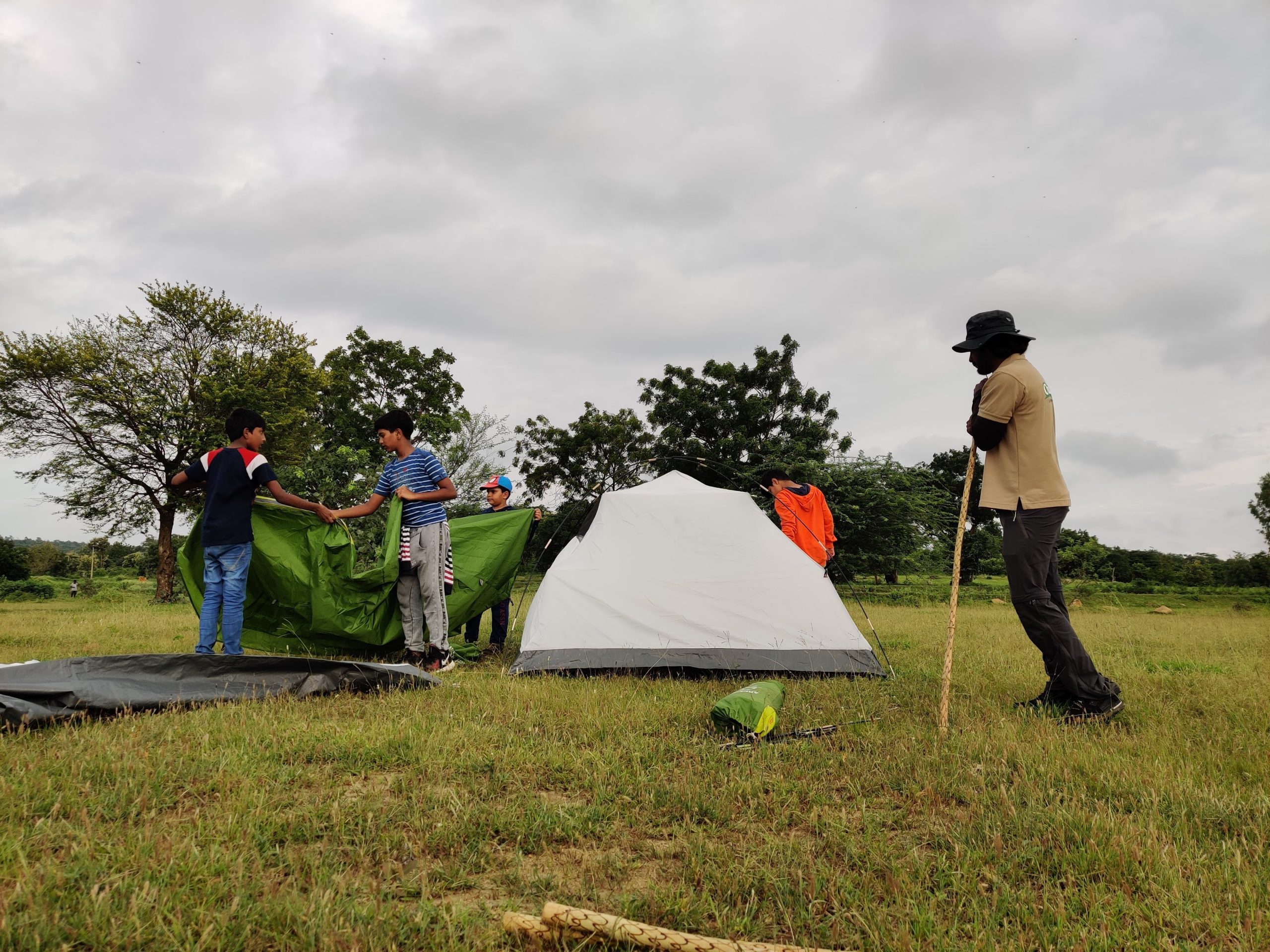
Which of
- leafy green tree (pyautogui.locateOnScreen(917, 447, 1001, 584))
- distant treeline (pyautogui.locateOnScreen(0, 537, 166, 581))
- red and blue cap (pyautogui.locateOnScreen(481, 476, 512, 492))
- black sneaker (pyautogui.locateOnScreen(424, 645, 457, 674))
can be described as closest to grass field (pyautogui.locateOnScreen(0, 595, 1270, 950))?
black sneaker (pyautogui.locateOnScreen(424, 645, 457, 674))

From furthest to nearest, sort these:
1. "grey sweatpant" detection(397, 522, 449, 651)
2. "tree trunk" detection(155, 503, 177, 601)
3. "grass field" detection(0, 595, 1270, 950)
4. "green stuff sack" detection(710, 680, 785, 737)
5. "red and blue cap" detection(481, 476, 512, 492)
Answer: "tree trunk" detection(155, 503, 177, 601) → "red and blue cap" detection(481, 476, 512, 492) → "grey sweatpant" detection(397, 522, 449, 651) → "green stuff sack" detection(710, 680, 785, 737) → "grass field" detection(0, 595, 1270, 950)

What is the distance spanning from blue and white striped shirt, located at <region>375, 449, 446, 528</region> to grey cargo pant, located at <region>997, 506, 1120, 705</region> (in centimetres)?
417

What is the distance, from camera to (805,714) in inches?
157

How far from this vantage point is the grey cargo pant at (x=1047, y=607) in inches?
155

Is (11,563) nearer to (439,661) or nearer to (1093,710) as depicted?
(439,661)

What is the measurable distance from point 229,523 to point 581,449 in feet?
85.4

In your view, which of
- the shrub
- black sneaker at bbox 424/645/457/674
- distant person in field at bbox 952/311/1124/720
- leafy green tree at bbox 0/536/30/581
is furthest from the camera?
leafy green tree at bbox 0/536/30/581

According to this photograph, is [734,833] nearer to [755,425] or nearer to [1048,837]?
[1048,837]

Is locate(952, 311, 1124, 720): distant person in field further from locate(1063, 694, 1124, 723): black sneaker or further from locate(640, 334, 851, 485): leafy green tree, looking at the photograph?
locate(640, 334, 851, 485): leafy green tree

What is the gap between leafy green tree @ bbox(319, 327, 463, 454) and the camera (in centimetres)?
2798

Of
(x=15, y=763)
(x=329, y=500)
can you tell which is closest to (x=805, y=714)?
(x=15, y=763)

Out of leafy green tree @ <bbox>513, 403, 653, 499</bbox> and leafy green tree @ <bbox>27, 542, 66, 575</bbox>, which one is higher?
leafy green tree @ <bbox>513, 403, 653, 499</bbox>

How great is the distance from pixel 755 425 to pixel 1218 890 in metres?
28.9

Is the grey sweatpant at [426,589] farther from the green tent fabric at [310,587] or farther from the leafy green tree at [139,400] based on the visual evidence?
the leafy green tree at [139,400]
